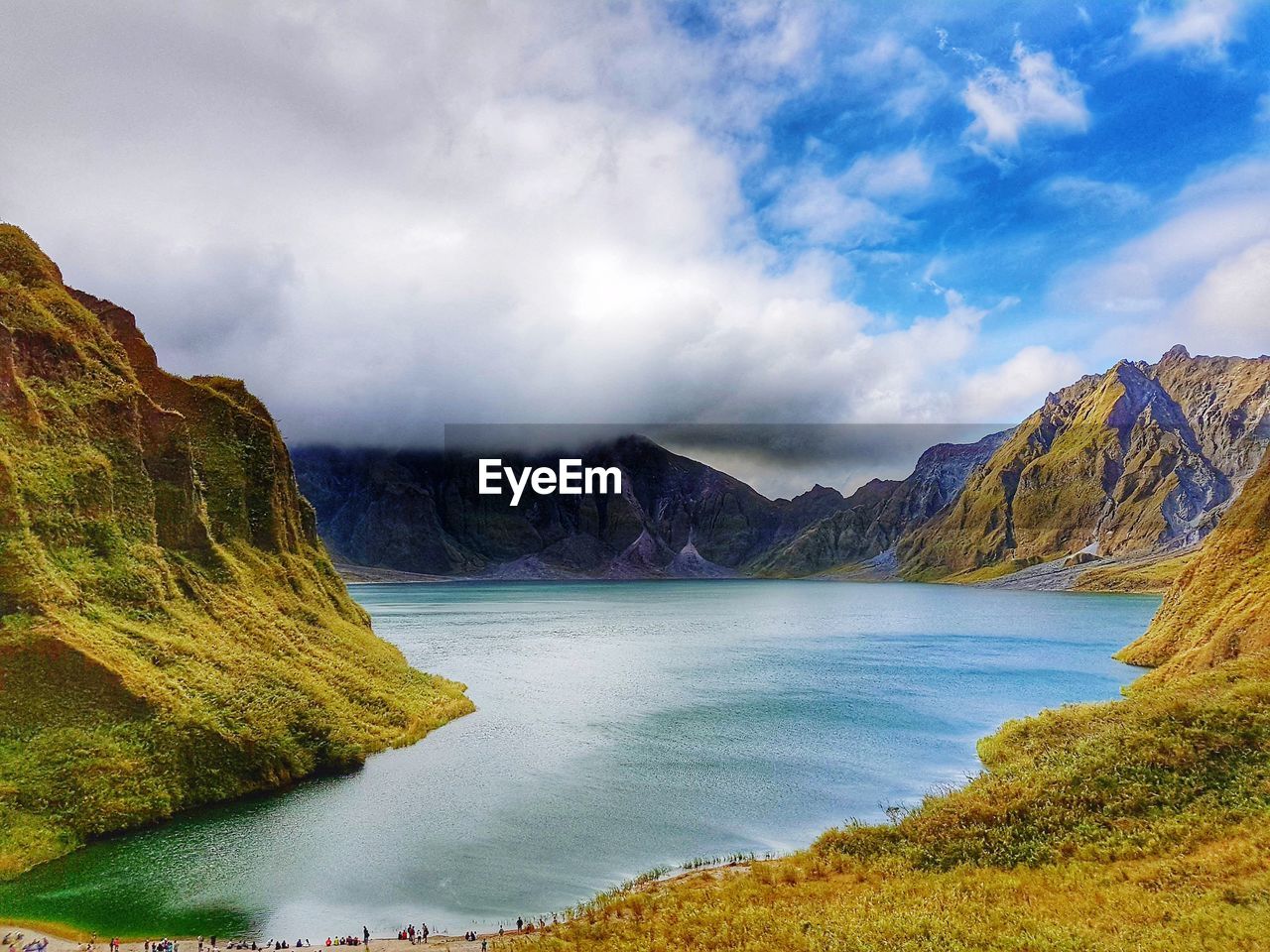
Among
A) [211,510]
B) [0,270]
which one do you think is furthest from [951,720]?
[0,270]

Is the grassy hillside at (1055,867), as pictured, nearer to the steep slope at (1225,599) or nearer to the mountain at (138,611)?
the steep slope at (1225,599)

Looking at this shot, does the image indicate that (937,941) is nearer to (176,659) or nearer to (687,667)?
(176,659)

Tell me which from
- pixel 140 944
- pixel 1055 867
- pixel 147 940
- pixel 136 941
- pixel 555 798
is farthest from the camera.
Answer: pixel 555 798

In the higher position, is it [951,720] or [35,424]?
[35,424]

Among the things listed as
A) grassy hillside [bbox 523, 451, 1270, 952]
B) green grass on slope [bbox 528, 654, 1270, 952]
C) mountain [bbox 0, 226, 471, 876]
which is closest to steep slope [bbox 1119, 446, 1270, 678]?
grassy hillside [bbox 523, 451, 1270, 952]

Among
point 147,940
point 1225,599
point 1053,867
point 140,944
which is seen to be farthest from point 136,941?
point 1225,599

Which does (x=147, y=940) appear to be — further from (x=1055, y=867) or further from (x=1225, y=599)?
(x=1225, y=599)
